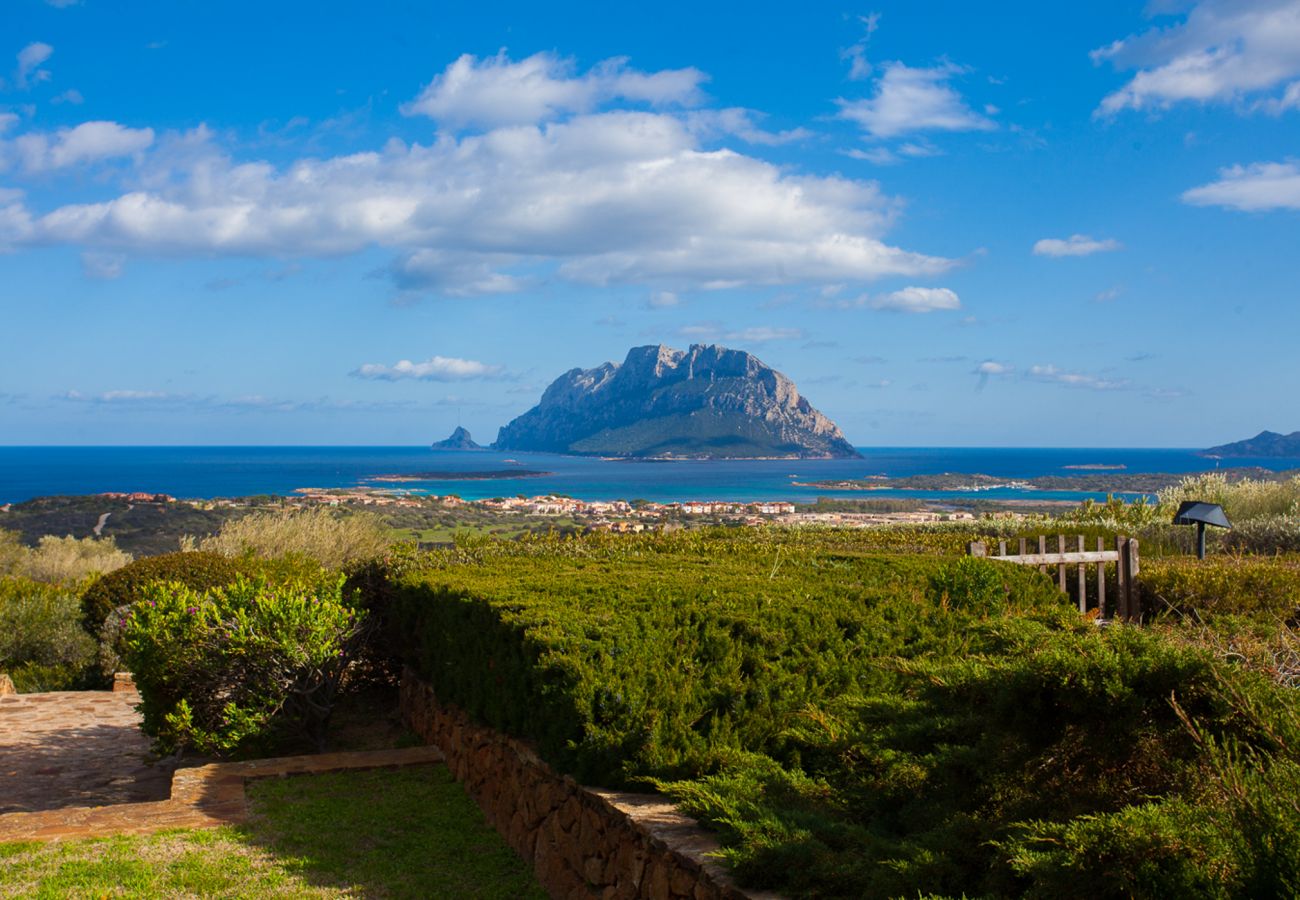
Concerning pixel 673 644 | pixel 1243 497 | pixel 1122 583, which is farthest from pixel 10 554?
pixel 1243 497

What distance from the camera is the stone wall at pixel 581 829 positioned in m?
3.73

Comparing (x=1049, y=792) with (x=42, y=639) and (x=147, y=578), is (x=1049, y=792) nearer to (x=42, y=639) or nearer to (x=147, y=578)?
(x=147, y=578)

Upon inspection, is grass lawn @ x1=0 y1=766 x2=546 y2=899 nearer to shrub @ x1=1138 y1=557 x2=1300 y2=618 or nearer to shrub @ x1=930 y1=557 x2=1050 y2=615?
shrub @ x1=930 y1=557 x2=1050 y2=615

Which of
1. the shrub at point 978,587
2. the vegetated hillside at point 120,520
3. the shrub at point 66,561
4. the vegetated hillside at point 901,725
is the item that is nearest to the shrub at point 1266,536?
the shrub at point 978,587

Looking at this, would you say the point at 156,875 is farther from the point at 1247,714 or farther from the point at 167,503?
the point at 167,503

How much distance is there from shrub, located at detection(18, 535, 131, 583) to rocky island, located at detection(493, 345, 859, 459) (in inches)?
5093

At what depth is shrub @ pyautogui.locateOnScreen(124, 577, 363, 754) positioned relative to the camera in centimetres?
767

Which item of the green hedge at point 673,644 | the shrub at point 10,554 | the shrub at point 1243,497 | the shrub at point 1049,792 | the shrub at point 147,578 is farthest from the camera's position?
the shrub at point 10,554

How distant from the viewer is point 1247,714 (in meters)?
2.87

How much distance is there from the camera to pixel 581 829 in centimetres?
480

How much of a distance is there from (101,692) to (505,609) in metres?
8.72

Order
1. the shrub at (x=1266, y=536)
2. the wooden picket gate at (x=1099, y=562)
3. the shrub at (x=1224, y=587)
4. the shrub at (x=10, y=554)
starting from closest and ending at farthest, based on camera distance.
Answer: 1. the shrub at (x=1224, y=587)
2. the wooden picket gate at (x=1099, y=562)
3. the shrub at (x=1266, y=536)
4. the shrub at (x=10, y=554)

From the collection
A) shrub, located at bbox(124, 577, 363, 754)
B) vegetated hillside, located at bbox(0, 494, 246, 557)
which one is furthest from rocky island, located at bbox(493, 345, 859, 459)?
shrub, located at bbox(124, 577, 363, 754)

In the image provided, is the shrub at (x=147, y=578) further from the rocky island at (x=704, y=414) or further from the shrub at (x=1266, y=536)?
the rocky island at (x=704, y=414)
